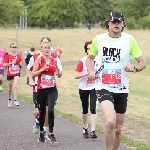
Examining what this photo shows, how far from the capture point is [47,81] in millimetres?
9797

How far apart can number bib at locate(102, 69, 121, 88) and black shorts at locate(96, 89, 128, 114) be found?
11 centimetres

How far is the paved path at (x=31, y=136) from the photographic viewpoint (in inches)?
370

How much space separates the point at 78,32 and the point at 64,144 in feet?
232

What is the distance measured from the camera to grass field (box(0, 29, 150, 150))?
12.7 metres

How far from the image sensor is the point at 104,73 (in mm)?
7578

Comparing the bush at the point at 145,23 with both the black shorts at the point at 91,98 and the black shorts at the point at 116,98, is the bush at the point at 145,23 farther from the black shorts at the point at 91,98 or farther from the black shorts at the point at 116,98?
the black shorts at the point at 116,98

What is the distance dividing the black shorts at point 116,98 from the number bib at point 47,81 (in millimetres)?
2242

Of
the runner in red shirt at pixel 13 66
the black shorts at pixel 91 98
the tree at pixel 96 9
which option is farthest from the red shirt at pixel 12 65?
the tree at pixel 96 9

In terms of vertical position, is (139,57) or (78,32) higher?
(139,57)

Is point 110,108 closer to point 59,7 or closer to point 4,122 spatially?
point 4,122

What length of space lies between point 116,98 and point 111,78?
13.4 inches

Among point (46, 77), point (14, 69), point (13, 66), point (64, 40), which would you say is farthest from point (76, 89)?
point (64, 40)

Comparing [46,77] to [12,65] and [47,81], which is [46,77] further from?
[12,65]

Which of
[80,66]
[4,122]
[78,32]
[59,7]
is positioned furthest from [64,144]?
[59,7]
